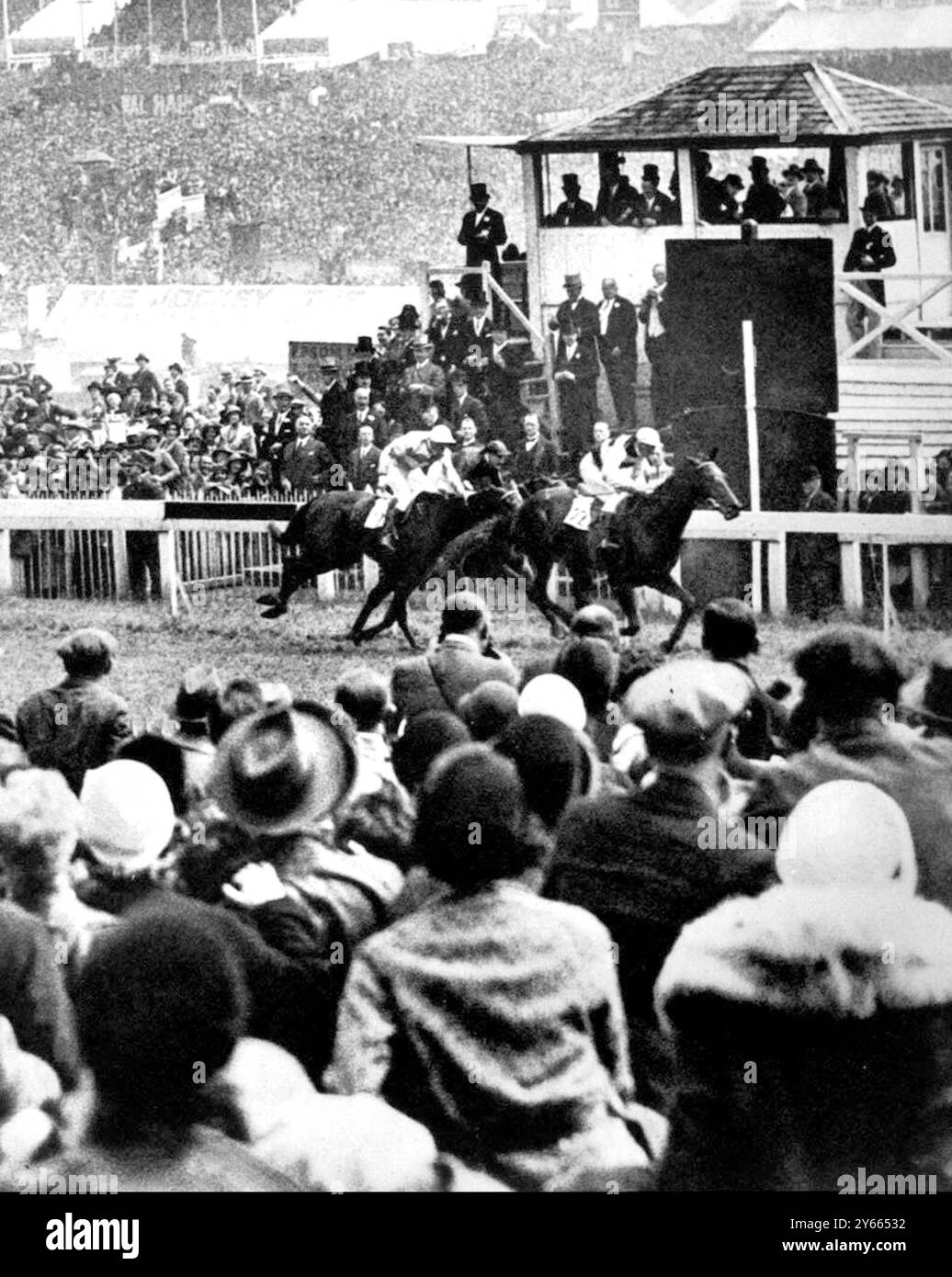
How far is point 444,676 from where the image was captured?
718 centimetres

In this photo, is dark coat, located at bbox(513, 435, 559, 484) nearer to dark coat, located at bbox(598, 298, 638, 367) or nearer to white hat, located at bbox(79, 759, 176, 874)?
dark coat, located at bbox(598, 298, 638, 367)

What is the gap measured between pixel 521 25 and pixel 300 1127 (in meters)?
3.87

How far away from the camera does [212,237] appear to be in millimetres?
7586

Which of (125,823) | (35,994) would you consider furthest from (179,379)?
(35,994)

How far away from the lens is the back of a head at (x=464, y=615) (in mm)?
7262

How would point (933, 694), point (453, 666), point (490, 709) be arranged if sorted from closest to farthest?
point (490, 709) → point (933, 694) → point (453, 666)

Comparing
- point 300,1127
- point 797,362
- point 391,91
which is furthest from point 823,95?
point 300,1127

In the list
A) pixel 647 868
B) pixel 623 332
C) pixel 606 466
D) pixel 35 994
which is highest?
pixel 623 332

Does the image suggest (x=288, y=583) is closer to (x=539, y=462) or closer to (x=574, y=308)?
(x=539, y=462)

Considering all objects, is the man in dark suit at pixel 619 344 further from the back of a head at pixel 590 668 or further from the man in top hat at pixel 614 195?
the back of a head at pixel 590 668

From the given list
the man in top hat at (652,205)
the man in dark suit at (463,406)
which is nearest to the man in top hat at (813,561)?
the man in top hat at (652,205)

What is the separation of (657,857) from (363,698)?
4.66 ft

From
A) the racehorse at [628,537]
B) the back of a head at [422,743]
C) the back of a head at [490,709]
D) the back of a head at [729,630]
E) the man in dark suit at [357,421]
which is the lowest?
the back of a head at [422,743]

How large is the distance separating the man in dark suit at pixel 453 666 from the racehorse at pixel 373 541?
124mm
